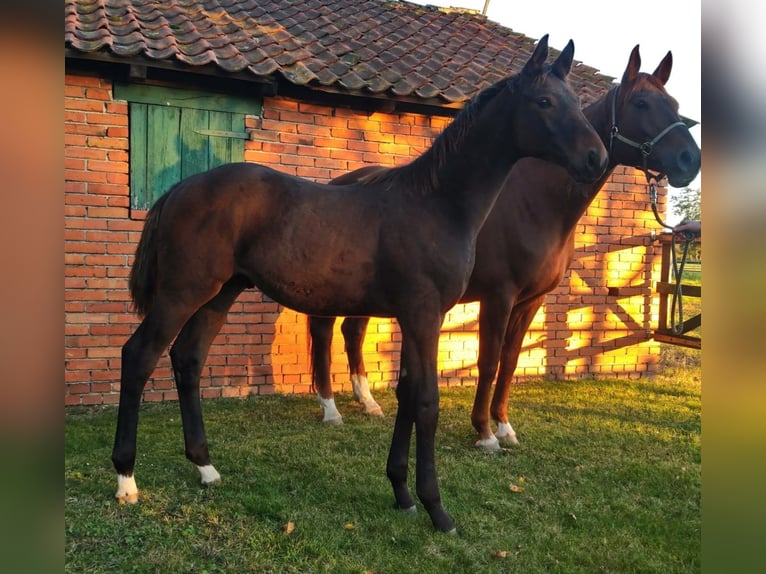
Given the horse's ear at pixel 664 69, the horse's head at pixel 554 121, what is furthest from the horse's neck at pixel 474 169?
the horse's ear at pixel 664 69

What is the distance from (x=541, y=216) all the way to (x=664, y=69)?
1338mm

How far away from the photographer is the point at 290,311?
5348 mm

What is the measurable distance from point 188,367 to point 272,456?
37.6 inches

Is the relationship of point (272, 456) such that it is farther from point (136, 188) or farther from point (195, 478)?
point (136, 188)

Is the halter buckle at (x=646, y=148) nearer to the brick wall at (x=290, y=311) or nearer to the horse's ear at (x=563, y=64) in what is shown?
the horse's ear at (x=563, y=64)

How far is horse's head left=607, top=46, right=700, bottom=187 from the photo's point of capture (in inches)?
139

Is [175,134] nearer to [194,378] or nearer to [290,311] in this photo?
[290,311]

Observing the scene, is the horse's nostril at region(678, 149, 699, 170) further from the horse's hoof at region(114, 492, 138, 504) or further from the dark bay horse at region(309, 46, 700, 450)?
the horse's hoof at region(114, 492, 138, 504)

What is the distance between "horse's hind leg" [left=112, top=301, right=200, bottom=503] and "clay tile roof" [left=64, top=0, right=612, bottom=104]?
9.22ft

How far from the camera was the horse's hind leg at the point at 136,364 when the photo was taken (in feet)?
9.00

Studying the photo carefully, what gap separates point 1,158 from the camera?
58 cm

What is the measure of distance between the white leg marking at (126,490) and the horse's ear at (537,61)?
9.65ft

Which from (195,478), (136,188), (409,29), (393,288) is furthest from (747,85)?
(409,29)

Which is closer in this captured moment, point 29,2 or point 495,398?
point 29,2
